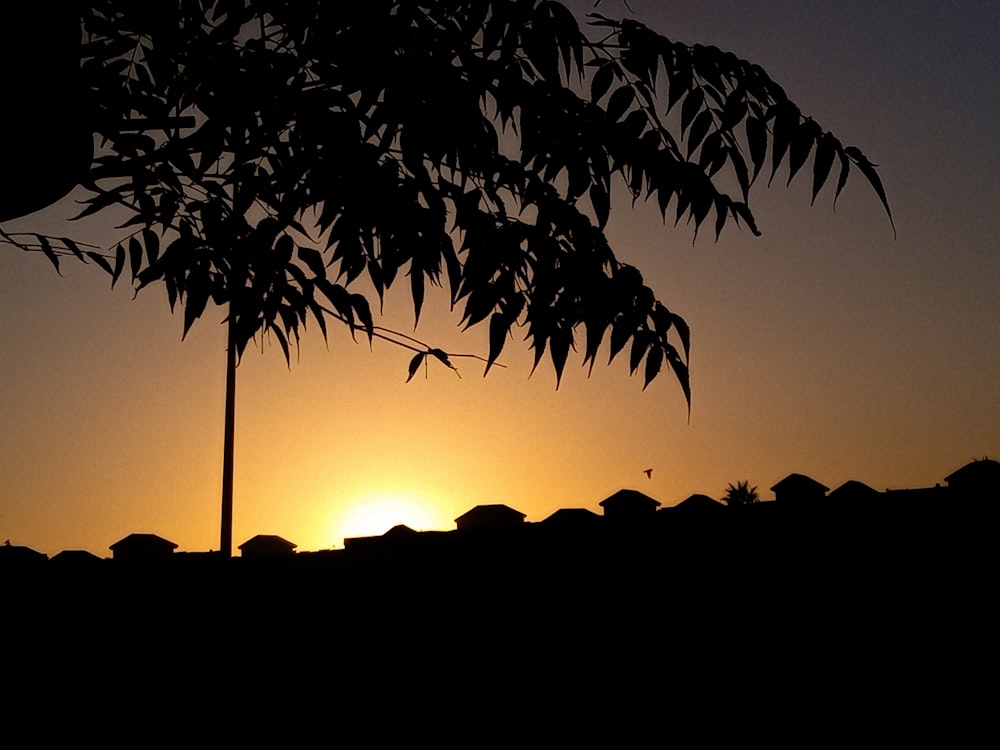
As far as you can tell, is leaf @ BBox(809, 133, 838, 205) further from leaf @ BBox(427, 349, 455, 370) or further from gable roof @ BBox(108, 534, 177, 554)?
gable roof @ BBox(108, 534, 177, 554)

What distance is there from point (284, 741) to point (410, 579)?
4.42 ft

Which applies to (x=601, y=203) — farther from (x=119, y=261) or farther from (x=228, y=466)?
(x=228, y=466)

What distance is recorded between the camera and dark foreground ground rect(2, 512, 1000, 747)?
221 inches

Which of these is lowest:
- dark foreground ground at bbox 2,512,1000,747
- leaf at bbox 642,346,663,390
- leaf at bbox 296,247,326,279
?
dark foreground ground at bbox 2,512,1000,747

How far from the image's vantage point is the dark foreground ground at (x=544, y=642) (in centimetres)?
561

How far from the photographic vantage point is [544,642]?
626 centimetres

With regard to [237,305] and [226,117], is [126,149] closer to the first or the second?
[226,117]

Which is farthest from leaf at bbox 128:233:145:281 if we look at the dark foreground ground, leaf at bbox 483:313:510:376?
the dark foreground ground

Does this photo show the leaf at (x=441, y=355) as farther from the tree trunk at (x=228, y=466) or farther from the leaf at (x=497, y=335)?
the tree trunk at (x=228, y=466)

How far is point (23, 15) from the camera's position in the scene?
156 centimetres

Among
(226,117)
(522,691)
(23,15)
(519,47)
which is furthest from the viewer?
(522,691)

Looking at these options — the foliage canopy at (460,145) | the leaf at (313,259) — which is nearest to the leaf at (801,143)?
the foliage canopy at (460,145)

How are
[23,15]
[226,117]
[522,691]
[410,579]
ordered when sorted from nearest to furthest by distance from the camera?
[23,15]
[226,117]
[522,691]
[410,579]

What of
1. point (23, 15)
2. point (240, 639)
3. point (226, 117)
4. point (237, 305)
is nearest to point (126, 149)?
point (226, 117)
